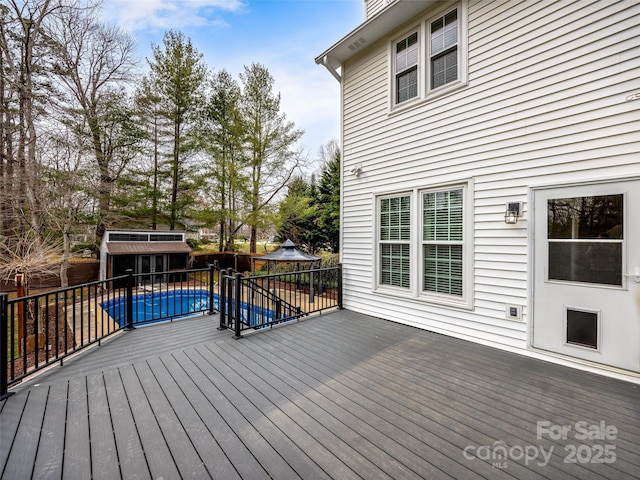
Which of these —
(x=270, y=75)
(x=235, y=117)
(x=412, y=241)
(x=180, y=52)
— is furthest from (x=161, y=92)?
(x=412, y=241)

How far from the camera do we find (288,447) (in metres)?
1.82

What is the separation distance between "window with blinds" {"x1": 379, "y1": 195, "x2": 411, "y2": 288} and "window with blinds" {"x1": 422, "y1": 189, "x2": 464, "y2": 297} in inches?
10.9

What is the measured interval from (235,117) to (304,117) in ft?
11.9

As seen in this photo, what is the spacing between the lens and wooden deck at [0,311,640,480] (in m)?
1.66

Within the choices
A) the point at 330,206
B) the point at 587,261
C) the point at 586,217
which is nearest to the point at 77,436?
the point at 587,261

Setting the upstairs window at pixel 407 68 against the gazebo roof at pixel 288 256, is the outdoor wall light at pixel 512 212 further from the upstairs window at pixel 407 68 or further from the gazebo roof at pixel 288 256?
the gazebo roof at pixel 288 256

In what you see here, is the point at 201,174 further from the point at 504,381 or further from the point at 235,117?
the point at 504,381

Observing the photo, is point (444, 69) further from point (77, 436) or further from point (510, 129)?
point (77, 436)

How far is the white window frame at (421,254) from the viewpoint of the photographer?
3.74 meters

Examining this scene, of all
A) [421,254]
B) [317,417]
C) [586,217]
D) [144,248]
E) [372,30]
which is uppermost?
[372,30]

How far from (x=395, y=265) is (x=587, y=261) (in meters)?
2.31

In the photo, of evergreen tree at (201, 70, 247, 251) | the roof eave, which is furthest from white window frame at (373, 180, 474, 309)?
evergreen tree at (201, 70, 247, 251)

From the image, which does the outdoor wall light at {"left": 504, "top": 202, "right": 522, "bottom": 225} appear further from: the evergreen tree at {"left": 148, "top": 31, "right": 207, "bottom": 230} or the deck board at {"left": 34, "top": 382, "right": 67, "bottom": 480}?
the evergreen tree at {"left": 148, "top": 31, "right": 207, "bottom": 230}

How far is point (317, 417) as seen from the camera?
84.0 inches
